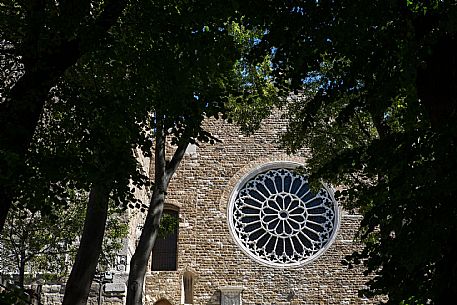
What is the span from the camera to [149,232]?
7.99 metres

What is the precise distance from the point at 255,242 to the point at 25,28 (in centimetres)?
1156

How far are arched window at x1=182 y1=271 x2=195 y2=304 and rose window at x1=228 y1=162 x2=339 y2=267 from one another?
4.58 feet

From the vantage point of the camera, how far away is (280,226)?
640 inches

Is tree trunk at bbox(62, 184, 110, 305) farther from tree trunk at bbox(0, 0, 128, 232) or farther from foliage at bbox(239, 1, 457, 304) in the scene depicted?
foliage at bbox(239, 1, 457, 304)

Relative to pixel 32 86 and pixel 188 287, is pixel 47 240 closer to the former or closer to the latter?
pixel 32 86

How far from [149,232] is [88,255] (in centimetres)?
154

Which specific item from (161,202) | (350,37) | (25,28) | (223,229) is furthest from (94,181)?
(223,229)

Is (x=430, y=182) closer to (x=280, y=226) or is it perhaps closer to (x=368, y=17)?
(x=368, y=17)

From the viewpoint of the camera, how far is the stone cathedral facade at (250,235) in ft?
51.0

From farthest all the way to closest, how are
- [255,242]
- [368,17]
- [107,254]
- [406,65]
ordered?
[255,242] → [107,254] → [368,17] → [406,65]

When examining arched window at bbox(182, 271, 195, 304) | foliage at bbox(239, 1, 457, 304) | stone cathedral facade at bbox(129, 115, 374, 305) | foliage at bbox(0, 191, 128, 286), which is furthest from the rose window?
foliage at bbox(239, 1, 457, 304)

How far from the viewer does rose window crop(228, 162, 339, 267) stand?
15992 millimetres

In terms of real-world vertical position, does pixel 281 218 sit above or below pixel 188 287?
above

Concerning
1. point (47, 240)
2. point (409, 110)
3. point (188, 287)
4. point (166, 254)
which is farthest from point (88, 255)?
point (166, 254)
